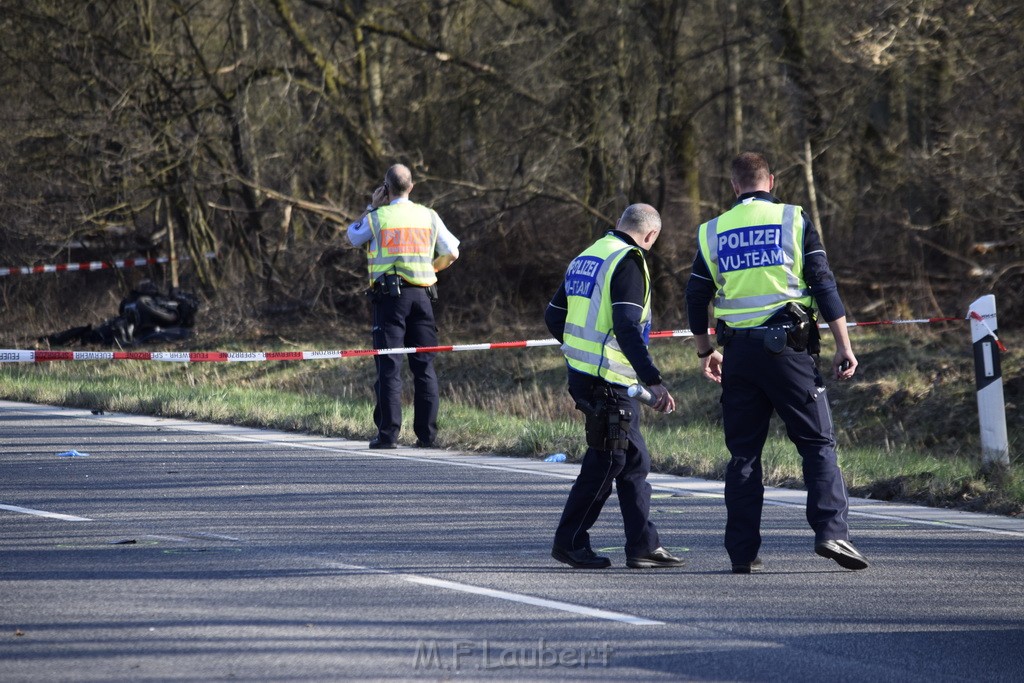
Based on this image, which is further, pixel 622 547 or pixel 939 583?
pixel 622 547

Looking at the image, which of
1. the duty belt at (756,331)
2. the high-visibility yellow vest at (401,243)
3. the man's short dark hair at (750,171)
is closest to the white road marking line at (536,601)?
the duty belt at (756,331)

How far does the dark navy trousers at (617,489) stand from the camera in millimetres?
6461

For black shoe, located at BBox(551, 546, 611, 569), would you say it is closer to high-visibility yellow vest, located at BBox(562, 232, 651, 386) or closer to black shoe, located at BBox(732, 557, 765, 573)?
black shoe, located at BBox(732, 557, 765, 573)

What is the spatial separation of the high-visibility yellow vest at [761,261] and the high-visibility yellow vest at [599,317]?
449mm

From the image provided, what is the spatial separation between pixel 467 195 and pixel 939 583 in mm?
15431

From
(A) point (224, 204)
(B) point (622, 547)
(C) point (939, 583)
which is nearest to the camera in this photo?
(C) point (939, 583)

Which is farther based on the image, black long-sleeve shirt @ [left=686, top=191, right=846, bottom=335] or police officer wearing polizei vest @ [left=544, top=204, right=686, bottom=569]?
black long-sleeve shirt @ [left=686, top=191, right=846, bottom=335]

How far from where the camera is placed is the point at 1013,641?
5348 mm

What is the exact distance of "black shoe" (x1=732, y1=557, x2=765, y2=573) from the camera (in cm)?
645

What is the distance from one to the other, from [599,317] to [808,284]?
41.0 inches

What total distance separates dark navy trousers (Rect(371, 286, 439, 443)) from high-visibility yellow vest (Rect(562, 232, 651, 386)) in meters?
4.31

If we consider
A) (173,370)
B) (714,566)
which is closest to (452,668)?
(714,566)

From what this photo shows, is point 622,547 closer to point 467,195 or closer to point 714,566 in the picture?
point 714,566

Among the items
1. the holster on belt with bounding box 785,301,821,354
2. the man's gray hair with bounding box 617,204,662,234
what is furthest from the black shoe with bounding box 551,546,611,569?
the man's gray hair with bounding box 617,204,662,234
